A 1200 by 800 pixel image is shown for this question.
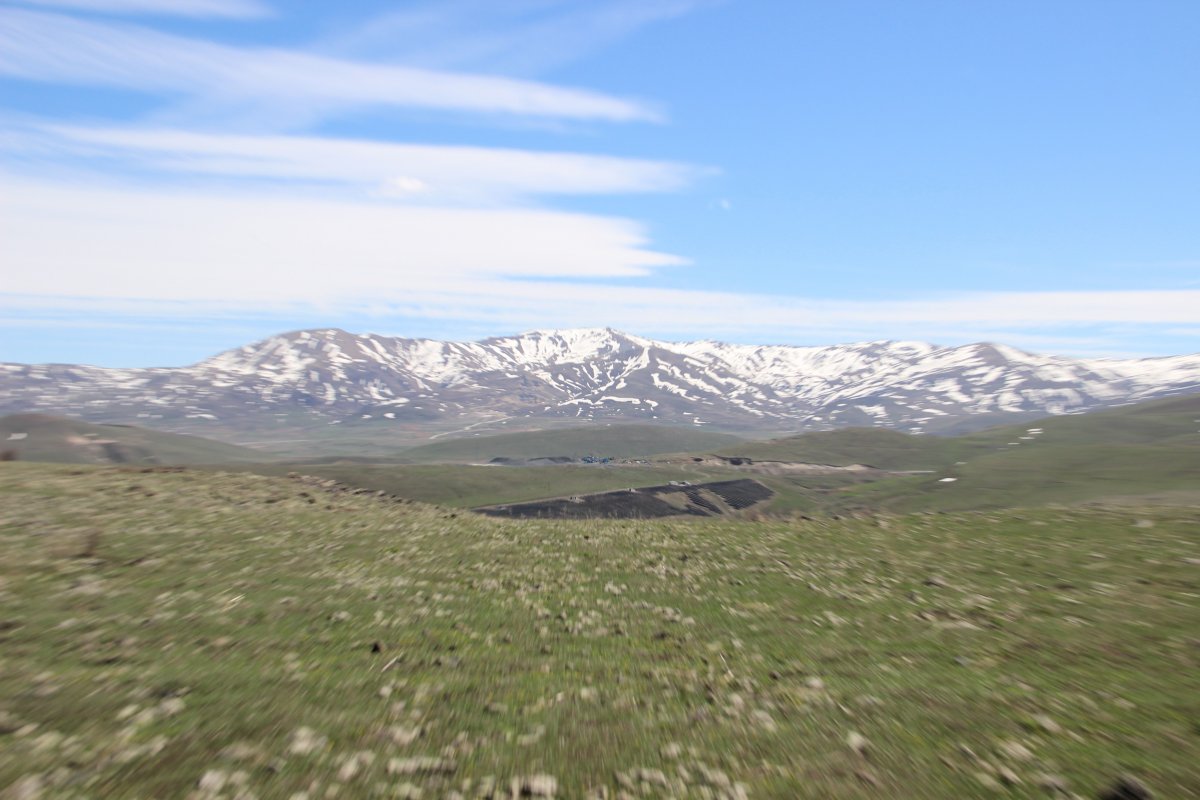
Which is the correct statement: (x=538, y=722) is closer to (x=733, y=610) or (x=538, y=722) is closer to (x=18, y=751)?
(x=18, y=751)

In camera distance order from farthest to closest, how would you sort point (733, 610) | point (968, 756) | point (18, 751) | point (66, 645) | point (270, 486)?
point (270, 486) < point (733, 610) < point (66, 645) < point (968, 756) < point (18, 751)

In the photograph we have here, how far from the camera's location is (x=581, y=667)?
48.1ft

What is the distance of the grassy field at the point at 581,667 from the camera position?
9438 millimetres

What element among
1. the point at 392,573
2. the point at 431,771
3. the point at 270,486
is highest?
the point at 431,771

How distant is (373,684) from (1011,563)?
2076 cm

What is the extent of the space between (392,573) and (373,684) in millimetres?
11205

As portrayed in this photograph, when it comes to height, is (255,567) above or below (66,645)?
below

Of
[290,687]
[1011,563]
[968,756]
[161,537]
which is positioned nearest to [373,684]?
[290,687]

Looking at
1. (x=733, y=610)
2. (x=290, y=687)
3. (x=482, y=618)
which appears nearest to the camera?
(x=290, y=687)

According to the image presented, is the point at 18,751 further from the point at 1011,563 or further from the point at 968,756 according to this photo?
the point at 1011,563

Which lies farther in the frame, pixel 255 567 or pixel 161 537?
pixel 161 537

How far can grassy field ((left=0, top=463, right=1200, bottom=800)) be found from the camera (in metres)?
9.44

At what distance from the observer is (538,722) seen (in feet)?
37.7

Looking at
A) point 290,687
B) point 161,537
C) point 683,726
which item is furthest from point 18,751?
point 161,537
